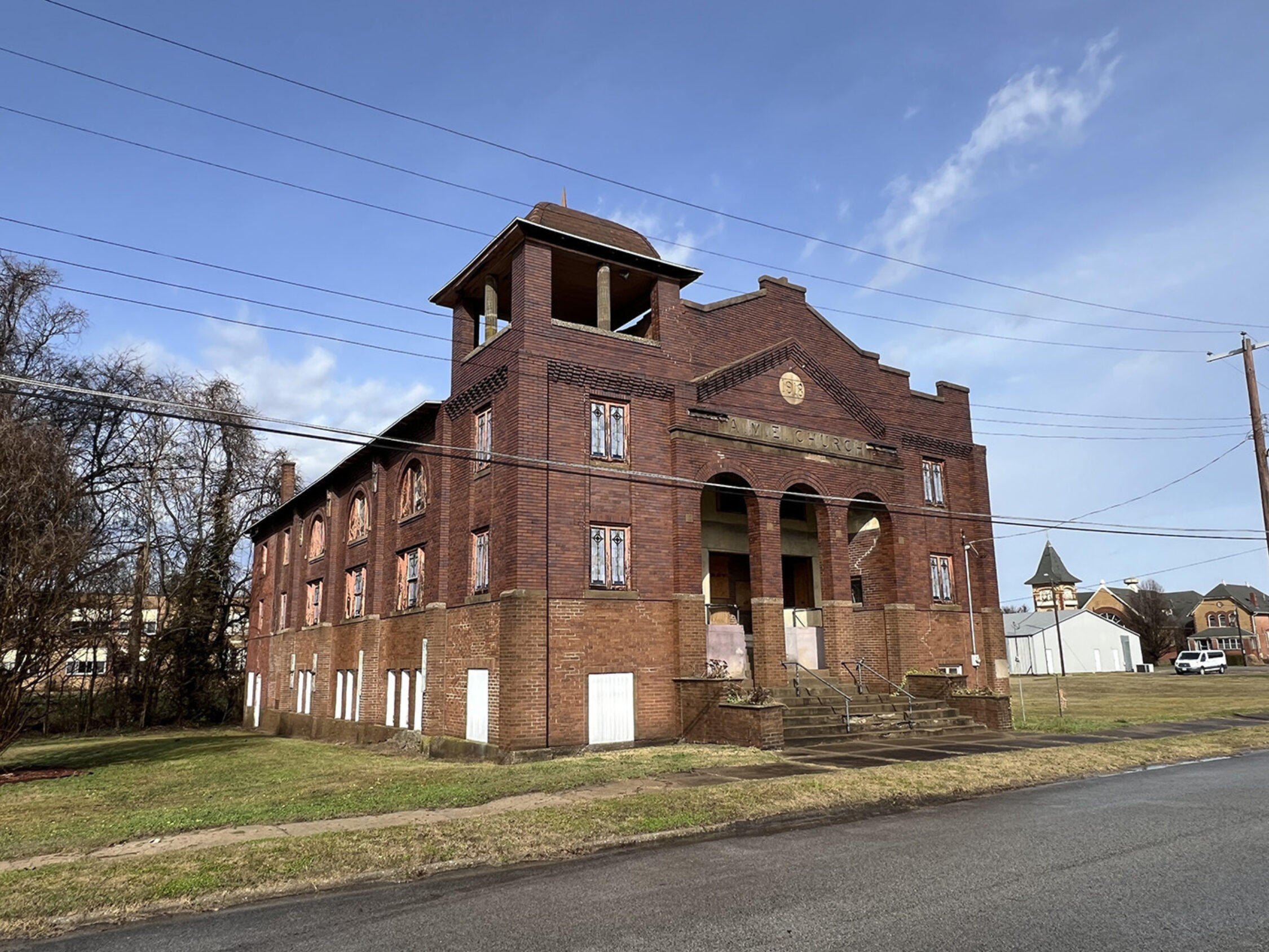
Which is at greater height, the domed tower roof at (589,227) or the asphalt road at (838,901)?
the domed tower roof at (589,227)

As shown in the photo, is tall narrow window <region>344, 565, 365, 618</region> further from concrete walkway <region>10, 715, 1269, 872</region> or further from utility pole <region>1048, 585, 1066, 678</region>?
utility pole <region>1048, 585, 1066, 678</region>

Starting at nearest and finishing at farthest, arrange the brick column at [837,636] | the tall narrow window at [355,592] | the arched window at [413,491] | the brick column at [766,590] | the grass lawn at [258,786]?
the grass lawn at [258,786] → the brick column at [766,590] → the brick column at [837,636] → the arched window at [413,491] → the tall narrow window at [355,592]

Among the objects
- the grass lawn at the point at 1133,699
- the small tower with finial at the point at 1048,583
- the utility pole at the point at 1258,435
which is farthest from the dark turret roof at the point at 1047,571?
the utility pole at the point at 1258,435

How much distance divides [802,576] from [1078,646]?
64.9 m

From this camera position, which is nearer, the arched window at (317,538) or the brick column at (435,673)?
the brick column at (435,673)

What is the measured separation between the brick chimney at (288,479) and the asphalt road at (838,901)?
42273 mm

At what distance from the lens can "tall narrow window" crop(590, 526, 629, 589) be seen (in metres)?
19.5

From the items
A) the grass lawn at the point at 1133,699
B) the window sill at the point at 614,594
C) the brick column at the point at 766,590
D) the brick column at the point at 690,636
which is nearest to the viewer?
the window sill at the point at 614,594

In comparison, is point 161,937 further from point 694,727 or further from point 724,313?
point 724,313

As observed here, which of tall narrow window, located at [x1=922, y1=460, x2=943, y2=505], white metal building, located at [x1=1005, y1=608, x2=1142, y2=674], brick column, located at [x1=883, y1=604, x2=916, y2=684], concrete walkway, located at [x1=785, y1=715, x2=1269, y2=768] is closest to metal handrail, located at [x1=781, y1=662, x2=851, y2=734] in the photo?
concrete walkway, located at [x1=785, y1=715, x2=1269, y2=768]

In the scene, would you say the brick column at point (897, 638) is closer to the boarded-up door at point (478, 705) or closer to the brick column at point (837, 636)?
the brick column at point (837, 636)

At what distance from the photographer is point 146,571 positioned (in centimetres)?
4025

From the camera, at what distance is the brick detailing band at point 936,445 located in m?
26.8

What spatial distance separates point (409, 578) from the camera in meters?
25.2
